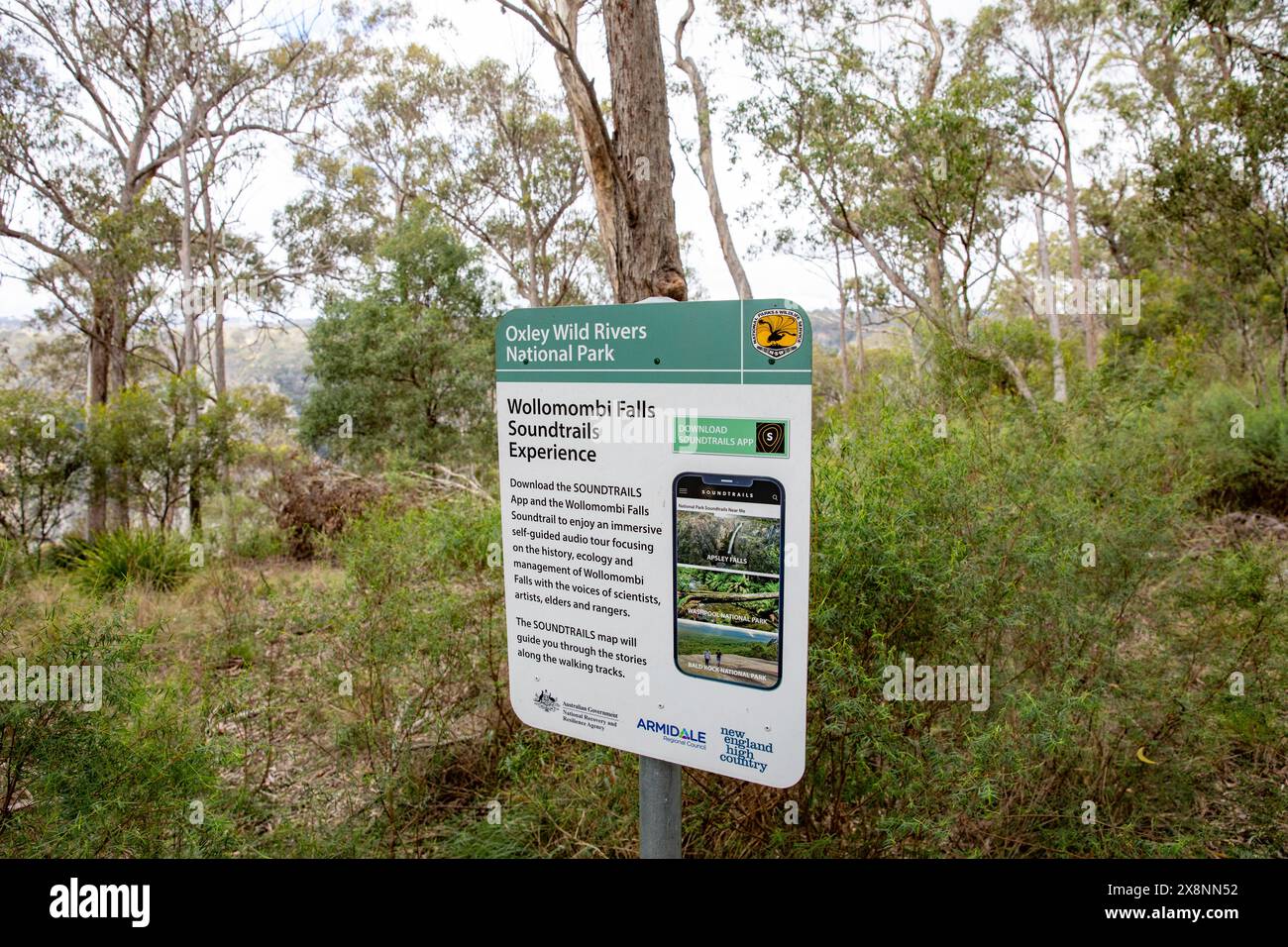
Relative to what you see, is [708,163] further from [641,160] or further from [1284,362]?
[641,160]

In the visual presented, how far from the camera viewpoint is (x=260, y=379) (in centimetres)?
2503

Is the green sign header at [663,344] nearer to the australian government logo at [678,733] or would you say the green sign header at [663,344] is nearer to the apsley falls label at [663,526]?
the apsley falls label at [663,526]

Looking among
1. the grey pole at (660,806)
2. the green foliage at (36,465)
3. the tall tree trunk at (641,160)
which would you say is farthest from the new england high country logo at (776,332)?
the green foliage at (36,465)

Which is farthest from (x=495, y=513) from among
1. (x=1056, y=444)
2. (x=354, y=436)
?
(x=354, y=436)

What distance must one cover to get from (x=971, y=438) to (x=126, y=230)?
48.0 feet

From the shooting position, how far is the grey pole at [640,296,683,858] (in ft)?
5.62

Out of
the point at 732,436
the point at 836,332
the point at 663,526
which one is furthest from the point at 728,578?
the point at 836,332

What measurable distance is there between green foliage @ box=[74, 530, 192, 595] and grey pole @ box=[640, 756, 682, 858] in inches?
280

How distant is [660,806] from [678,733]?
8.2 inches

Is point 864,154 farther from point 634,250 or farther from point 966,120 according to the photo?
point 634,250

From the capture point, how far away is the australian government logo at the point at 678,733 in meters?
1.60

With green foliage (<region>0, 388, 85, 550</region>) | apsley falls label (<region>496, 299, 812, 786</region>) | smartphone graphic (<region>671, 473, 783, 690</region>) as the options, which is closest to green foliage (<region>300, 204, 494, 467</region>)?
green foliage (<region>0, 388, 85, 550</region>)

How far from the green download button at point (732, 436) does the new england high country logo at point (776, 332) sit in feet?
0.42

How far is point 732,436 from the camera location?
1520 millimetres
